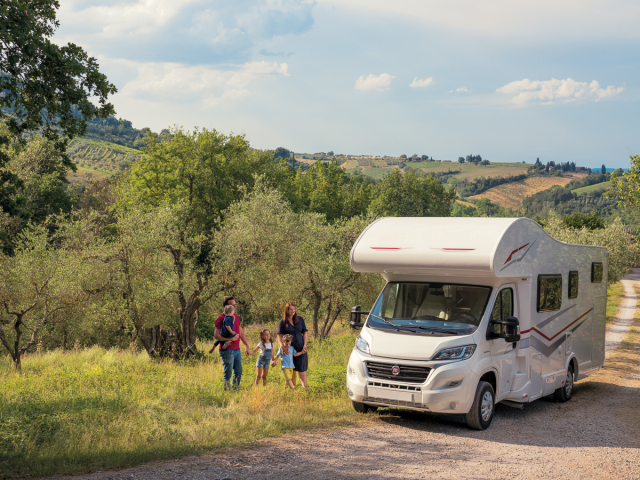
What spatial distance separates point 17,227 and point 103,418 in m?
17.3

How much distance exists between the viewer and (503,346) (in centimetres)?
864

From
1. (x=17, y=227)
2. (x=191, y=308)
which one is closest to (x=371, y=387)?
(x=191, y=308)

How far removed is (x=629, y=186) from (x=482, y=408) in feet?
51.2

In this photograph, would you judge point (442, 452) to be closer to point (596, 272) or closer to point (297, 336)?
point (297, 336)

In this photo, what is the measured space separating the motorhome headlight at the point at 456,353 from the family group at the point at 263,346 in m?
3.28

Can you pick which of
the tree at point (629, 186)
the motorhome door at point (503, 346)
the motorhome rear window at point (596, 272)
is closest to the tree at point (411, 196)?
the tree at point (629, 186)

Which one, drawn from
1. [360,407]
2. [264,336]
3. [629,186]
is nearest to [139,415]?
[264,336]

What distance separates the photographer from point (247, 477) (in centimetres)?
581

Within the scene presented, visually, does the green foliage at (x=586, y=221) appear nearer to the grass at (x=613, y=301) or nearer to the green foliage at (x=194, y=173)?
the grass at (x=613, y=301)

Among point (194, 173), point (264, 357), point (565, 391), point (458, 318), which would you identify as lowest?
point (565, 391)

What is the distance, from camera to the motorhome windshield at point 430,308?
830 cm

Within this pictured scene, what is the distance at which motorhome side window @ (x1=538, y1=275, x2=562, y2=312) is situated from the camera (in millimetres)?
9664

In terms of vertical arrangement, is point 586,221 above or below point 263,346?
above

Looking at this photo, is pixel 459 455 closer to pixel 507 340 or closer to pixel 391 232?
pixel 507 340
